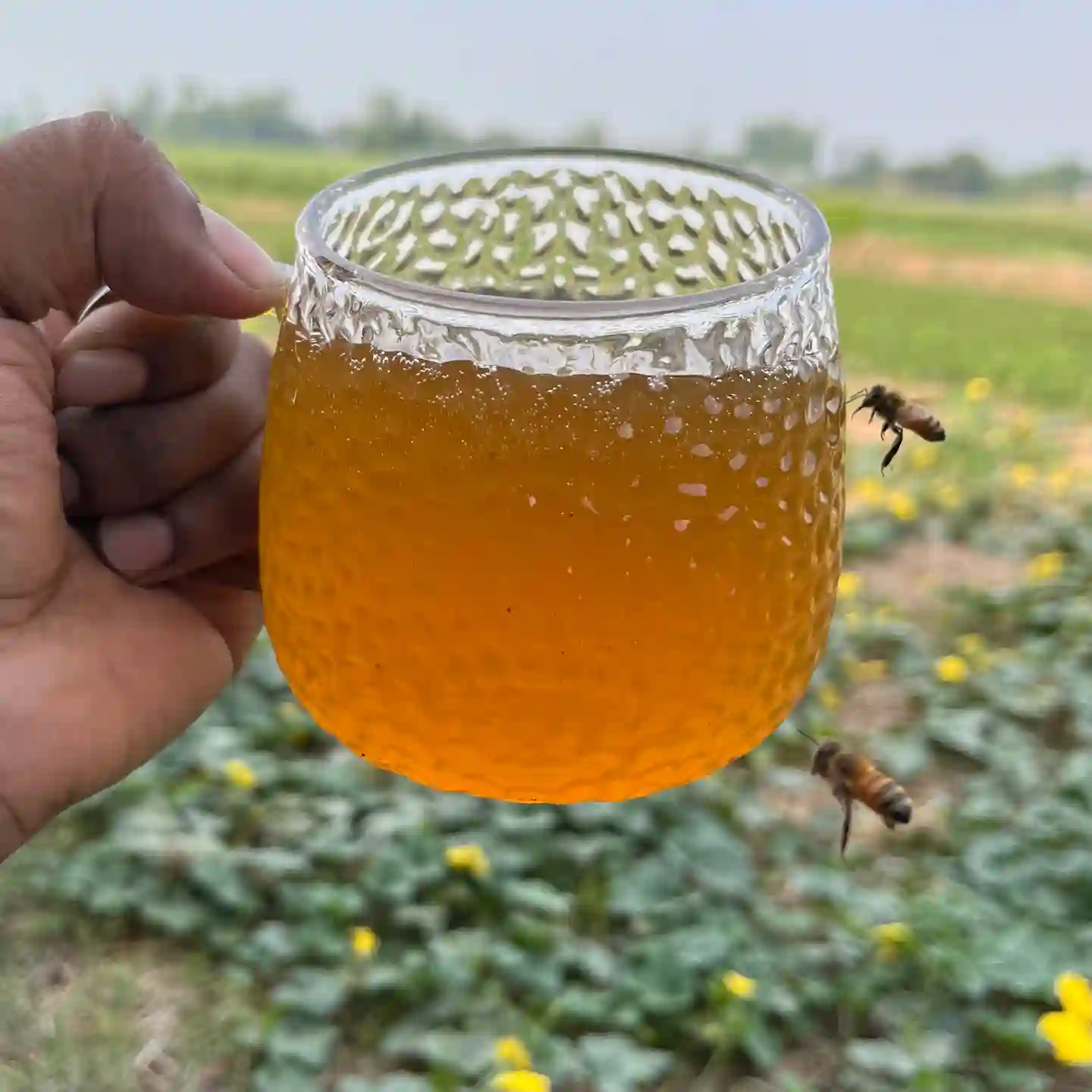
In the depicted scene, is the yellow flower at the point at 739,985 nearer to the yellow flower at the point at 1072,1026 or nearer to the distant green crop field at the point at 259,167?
the yellow flower at the point at 1072,1026

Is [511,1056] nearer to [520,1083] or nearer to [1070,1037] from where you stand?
[520,1083]

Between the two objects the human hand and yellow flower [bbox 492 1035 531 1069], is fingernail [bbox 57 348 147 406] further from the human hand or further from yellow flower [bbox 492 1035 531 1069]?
yellow flower [bbox 492 1035 531 1069]

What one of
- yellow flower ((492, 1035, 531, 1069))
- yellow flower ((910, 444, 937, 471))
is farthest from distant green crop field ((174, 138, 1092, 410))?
yellow flower ((492, 1035, 531, 1069))

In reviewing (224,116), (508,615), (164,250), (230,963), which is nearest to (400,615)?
(508,615)

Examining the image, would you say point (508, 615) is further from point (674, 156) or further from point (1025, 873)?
point (1025, 873)

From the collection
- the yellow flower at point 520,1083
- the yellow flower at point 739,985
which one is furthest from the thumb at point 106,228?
→ the yellow flower at point 739,985

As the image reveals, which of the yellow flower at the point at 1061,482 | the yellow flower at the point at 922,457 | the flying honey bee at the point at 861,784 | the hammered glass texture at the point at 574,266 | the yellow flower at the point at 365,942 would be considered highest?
the hammered glass texture at the point at 574,266
